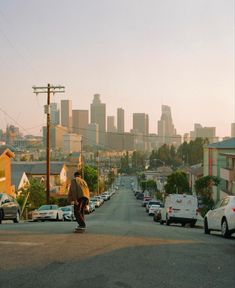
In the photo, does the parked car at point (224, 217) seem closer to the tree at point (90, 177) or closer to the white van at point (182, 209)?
the white van at point (182, 209)

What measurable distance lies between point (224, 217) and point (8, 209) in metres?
11.3

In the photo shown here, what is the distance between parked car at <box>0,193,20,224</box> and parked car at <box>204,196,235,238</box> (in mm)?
9753

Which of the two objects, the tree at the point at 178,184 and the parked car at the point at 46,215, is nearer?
the parked car at the point at 46,215

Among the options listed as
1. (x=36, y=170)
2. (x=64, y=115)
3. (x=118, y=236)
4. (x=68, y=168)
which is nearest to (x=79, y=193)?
(x=118, y=236)

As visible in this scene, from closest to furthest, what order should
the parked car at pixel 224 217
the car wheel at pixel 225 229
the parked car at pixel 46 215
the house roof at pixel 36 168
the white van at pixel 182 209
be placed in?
the parked car at pixel 224 217 < the car wheel at pixel 225 229 < the white van at pixel 182 209 < the parked car at pixel 46 215 < the house roof at pixel 36 168

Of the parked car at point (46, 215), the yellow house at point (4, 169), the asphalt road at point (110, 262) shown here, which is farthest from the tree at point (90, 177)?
the asphalt road at point (110, 262)

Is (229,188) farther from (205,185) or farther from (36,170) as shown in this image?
(36,170)

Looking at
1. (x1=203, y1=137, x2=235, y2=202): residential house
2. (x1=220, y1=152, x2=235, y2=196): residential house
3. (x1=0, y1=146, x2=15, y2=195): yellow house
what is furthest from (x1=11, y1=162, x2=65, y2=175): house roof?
(x1=220, y1=152, x2=235, y2=196): residential house

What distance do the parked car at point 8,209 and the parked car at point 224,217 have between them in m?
9.75

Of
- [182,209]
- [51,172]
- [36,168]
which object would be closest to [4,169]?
[182,209]

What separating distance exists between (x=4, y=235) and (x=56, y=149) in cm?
17597

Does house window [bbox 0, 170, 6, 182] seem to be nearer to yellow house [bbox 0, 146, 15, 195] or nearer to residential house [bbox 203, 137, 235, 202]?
yellow house [bbox 0, 146, 15, 195]

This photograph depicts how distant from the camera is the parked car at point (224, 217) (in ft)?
57.2

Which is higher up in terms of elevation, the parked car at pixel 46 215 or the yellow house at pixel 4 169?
the yellow house at pixel 4 169
